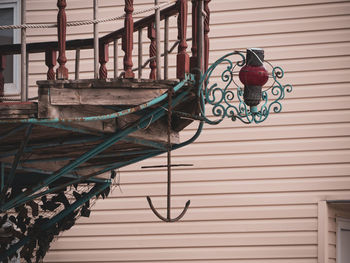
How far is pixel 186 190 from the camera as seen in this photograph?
8.63 m

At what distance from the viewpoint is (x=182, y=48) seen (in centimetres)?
523

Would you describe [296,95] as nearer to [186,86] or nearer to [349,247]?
[349,247]

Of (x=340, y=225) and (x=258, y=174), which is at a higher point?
(x=258, y=174)

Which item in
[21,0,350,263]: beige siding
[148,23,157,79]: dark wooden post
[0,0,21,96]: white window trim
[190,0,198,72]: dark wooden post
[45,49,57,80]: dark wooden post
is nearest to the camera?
[190,0,198,72]: dark wooden post

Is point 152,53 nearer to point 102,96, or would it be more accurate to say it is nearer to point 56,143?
point 102,96

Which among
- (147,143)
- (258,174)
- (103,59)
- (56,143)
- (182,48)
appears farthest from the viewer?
(258,174)

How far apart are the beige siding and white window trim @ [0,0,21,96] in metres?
1.84

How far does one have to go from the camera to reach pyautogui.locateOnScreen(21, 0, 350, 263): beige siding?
27.6 ft

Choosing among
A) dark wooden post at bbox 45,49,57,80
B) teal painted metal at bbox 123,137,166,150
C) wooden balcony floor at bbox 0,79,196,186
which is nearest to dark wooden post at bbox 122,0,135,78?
wooden balcony floor at bbox 0,79,196,186

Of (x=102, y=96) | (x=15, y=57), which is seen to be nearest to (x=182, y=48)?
(x=102, y=96)

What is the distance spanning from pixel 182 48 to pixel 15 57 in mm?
4682

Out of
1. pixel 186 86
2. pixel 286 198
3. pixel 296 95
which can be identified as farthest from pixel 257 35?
pixel 186 86

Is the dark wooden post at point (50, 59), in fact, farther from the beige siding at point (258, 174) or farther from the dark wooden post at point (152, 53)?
the beige siding at point (258, 174)

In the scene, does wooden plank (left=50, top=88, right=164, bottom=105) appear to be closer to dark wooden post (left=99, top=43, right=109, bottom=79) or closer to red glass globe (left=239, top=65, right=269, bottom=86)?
red glass globe (left=239, top=65, right=269, bottom=86)
